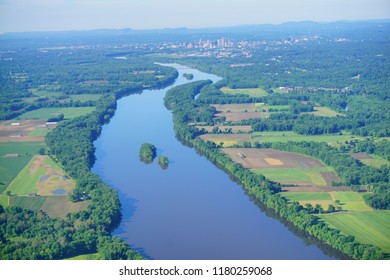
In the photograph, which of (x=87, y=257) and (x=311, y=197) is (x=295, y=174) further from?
(x=87, y=257)

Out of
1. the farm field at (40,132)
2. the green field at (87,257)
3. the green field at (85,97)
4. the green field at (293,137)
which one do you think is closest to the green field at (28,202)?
the green field at (87,257)

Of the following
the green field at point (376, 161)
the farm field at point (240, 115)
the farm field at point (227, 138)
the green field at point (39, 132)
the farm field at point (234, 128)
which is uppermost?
the green field at point (376, 161)

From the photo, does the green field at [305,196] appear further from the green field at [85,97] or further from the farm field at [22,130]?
the green field at [85,97]

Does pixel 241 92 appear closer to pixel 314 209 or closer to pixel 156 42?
pixel 314 209

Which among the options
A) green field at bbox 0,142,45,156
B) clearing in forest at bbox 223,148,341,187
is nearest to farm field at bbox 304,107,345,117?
clearing in forest at bbox 223,148,341,187

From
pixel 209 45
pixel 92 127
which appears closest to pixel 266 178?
pixel 92 127
